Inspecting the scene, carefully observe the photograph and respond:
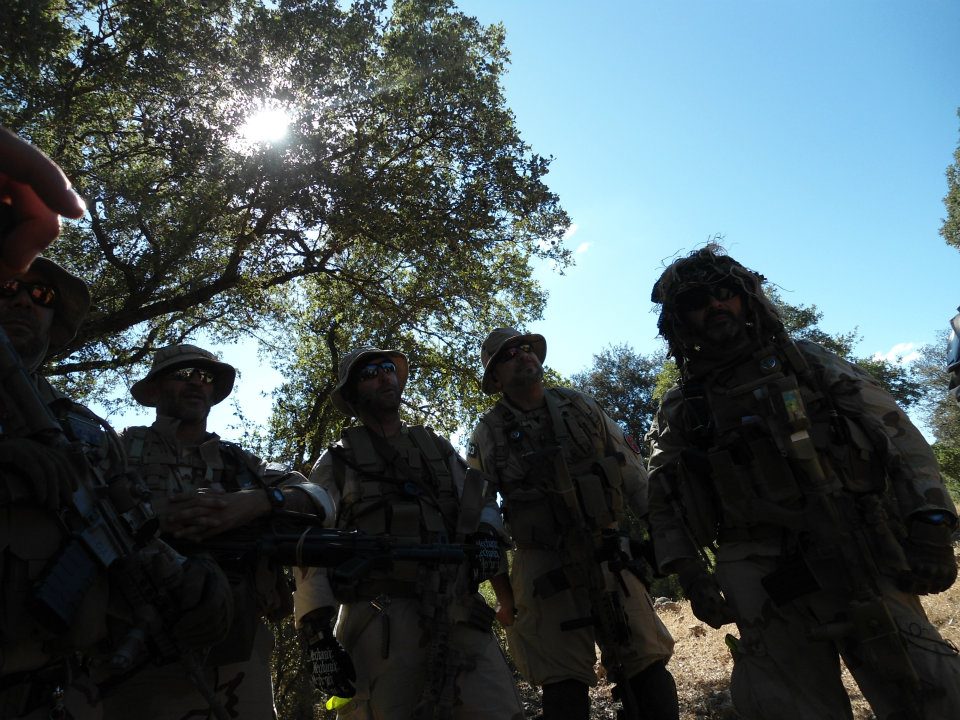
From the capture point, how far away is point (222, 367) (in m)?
4.28

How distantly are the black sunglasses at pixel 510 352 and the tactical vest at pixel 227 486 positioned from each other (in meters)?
1.94

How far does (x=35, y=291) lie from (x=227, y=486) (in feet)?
4.41

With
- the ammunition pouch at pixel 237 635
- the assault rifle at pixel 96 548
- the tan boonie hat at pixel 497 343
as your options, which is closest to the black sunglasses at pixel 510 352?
the tan boonie hat at pixel 497 343

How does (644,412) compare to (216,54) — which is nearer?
A: (216,54)

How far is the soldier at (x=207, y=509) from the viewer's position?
312cm

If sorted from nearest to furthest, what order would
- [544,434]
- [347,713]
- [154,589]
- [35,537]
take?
[35,537] < [154,589] < [347,713] < [544,434]

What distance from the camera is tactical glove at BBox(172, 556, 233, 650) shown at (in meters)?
2.61

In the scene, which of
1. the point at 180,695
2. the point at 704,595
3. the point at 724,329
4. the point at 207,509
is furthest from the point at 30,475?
the point at 724,329

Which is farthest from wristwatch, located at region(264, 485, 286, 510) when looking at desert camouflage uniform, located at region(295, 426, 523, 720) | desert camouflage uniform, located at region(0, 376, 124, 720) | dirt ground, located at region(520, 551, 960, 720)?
dirt ground, located at region(520, 551, 960, 720)

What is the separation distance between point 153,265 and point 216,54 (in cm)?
264

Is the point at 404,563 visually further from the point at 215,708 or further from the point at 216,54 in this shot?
the point at 216,54

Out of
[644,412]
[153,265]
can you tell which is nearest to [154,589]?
[153,265]

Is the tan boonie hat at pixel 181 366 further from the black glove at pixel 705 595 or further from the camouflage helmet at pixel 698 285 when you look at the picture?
the black glove at pixel 705 595

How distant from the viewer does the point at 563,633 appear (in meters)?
4.14
